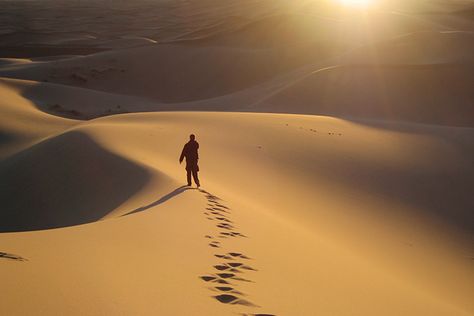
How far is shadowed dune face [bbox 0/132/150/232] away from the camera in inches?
344

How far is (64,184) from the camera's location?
33.1 feet

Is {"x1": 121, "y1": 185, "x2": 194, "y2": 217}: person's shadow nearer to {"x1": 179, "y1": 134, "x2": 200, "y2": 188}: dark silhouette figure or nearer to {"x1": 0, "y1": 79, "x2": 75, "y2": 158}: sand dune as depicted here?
{"x1": 179, "y1": 134, "x2": 200, "y2": 188}: dark silhouette figure

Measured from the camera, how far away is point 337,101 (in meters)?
27.3

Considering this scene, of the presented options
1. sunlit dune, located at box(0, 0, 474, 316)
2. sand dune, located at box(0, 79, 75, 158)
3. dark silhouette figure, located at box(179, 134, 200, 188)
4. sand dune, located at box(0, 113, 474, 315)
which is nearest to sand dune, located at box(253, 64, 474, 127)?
sunlit dune, located at box(0, 0, 474, 316)

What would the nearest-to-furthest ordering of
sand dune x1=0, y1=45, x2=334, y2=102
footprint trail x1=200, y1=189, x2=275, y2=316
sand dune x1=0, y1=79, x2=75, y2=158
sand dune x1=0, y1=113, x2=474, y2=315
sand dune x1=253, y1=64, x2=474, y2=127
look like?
footprint trail x1=200, y1=189, x2=275, y2=316 < sand dune x1=0, y1=113, x2=474, y2=315 < sand dune x1=0, y1=79, x2=75, y2=158 < sand dune x1=253, y1=64, x2=474, y2=127 < sand dune x1=0, y1=45, x2=334, y2=102

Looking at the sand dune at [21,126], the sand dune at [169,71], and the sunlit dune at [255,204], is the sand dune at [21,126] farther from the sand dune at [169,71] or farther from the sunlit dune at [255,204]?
the sand dune at [169,71]

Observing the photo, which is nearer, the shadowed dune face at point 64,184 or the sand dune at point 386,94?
the shadowed dune face at point 64,184

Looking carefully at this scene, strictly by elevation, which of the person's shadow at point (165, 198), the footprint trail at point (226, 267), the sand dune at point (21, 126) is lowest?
the footprint trail at point (226, 267)

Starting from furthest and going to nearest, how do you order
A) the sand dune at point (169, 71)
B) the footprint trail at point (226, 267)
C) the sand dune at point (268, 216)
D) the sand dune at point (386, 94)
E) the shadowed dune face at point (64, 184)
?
the sand dune at point (169, 71) < the sand dune at point (386, 94) < the shadowed dune face at point (64, 184) < the sand dune at point (268, 216) < the footprint trail at point (226, 267)

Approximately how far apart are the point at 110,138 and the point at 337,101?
17.4 m

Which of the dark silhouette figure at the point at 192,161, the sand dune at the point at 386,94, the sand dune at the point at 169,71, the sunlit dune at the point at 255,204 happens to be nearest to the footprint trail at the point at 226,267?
the sunlit dune at the point at 255,204

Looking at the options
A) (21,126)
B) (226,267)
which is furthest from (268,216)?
(21,126)

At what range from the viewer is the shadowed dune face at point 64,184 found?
8.75 m

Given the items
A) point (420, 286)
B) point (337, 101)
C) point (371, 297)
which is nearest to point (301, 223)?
point (420, 286)
